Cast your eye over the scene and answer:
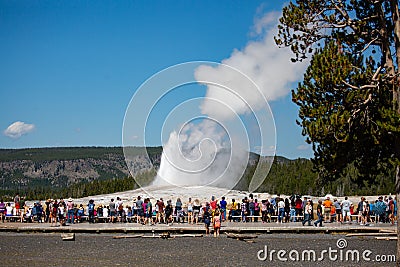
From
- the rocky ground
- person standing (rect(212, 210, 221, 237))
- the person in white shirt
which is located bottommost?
the rocky ground

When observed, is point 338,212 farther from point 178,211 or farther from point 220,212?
point 178,211

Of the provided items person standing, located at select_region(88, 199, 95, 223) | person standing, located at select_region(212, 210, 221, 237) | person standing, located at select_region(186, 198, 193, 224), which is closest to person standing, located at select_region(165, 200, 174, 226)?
person standing, located at select_region(186, 198, 193, 224)

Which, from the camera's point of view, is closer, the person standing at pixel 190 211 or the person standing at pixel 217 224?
the person standing at pixel 217 224

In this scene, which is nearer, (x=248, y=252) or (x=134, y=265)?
(x=134, y=265)

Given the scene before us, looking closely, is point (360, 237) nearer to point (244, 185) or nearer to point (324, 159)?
point (324, 159)

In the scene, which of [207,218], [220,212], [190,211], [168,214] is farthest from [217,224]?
[190,211]

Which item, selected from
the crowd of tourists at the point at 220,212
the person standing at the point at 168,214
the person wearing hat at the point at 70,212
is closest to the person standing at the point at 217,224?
the crowd of tourists at the point at 220,212

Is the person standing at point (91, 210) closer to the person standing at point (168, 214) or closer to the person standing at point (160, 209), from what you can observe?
the person standing at point (160, 209)

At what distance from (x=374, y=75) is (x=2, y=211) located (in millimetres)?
25878

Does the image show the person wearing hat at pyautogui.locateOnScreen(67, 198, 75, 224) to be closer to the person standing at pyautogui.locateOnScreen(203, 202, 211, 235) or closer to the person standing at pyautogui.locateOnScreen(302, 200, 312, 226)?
the person standing at pyautogui.locateOnScreen(203, 202, 211, 235)

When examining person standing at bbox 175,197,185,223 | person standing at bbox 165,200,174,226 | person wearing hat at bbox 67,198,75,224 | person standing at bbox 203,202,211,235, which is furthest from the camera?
person standing at bbox 175,197,185,223

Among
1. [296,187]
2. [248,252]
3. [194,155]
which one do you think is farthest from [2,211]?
[296,187]

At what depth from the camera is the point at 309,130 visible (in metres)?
16.7

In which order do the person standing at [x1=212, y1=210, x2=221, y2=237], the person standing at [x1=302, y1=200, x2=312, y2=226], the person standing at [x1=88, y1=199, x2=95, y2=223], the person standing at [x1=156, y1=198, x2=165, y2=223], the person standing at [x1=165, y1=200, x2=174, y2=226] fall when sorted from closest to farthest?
the person standing at [x1=212, y1=210, x2=221, y2=237], the person standing at [x1=302, y1=200, x2=312, y2=226], the person standing at [x1=165, y1=200, x2=174, y2=226], the person standing at [x1=156, y1=198, x2=165, y2=223], the person standing at [x1=88, y1=199, x2=95, y2=223]
